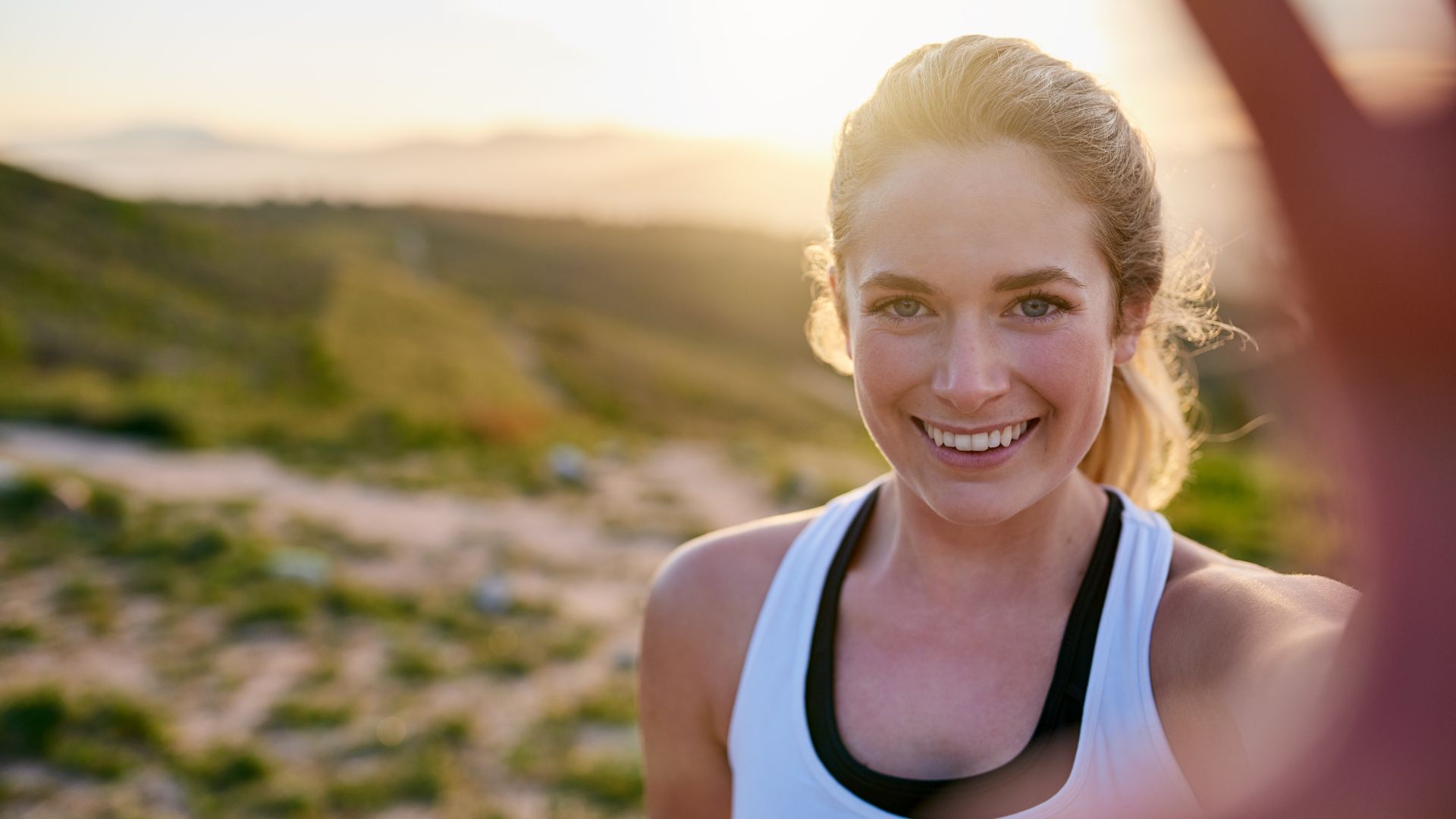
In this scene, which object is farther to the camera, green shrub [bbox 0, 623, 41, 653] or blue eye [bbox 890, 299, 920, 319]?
green shrub [bbox 0, 623, 41, 653]

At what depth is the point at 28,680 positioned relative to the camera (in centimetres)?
530

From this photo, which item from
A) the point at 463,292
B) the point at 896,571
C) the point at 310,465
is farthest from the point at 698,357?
the point at 896,571

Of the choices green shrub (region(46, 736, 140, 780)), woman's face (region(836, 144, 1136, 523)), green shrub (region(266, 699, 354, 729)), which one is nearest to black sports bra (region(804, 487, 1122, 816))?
woman's face (region(836, 144, 1136, 523))

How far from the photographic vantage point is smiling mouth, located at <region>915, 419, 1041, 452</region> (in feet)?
5.74

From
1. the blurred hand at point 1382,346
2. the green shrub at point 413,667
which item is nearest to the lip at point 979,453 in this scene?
the blurred hand at point 1382,346

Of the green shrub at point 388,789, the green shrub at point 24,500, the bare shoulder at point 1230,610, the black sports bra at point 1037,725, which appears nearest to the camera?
the bare shoulder at point 1230,610

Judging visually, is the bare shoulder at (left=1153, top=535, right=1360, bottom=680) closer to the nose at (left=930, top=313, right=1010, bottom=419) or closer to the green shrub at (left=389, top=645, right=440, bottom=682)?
the nose at (left=930, top=313, right=1010, bottom=419)

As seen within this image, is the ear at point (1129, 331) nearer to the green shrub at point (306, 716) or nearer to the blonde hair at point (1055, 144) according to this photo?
the blonde hair at point (1055, 144)

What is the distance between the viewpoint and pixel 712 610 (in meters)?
2.20

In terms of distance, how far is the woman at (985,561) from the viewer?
1604mm

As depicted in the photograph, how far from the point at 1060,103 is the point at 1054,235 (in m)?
0.27

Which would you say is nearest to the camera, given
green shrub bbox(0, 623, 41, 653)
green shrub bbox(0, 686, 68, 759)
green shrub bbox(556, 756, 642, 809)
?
green shrub bbox(0, 686, 68, 759)

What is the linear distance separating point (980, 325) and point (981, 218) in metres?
0.19

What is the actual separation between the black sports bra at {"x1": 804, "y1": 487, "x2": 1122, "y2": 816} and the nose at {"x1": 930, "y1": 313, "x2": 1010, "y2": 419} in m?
0.48
